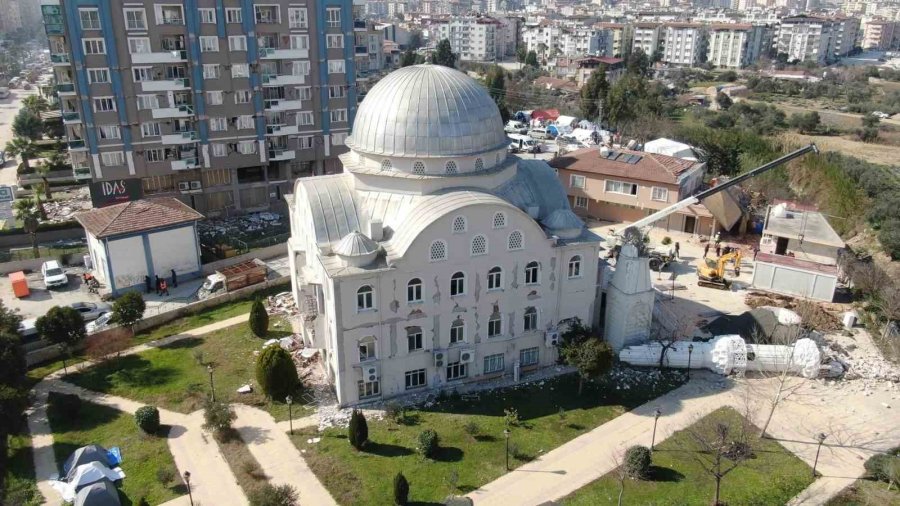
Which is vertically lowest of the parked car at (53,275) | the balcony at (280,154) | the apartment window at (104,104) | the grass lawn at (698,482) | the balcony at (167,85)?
the grass lawn at (698,482)

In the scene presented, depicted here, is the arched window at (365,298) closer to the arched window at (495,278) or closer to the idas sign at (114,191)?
the arched window at (495,278)

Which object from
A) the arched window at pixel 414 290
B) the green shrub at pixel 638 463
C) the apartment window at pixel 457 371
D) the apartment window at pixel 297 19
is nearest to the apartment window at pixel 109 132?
the apartment window at pixel 297 19

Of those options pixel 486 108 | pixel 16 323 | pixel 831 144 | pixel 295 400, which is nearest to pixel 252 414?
pixel 295 400

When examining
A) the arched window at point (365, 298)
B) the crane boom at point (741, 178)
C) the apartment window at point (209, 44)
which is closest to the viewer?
the arched window at point (365, 298)

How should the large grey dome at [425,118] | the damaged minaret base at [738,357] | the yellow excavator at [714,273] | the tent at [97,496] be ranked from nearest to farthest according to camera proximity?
1. the tent at [97,496]
2. the large grey dome at [425,118]
3. the damaged minaret base at [738,357]
4. the yellow excavator at [714,273]

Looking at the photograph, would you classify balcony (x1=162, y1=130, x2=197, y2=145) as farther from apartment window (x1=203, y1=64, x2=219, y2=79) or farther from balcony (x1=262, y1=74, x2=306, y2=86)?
balcony (x1=262, y1=74, x2=306, y2=86)

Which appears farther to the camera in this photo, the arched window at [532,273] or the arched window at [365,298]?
the arched window at [532,273]

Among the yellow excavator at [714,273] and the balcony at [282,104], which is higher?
the balcony at [282,104]
